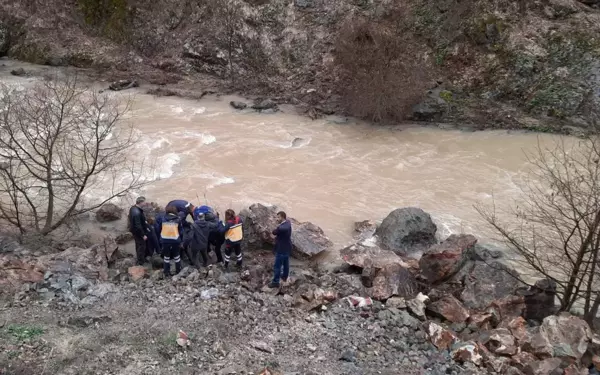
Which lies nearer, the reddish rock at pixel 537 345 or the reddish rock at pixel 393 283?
the reddish rock at pixel 537 345

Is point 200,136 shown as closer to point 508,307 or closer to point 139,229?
point 139,229

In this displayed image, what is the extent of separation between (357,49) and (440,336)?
14855 mm

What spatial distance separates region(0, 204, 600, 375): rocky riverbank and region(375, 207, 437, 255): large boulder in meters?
1.18

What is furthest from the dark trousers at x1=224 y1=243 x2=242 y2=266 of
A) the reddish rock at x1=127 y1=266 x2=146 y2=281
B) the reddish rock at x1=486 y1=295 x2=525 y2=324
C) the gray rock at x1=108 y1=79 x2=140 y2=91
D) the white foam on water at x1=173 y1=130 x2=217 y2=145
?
the gray rock at x1=108 y1=79 x2=140 y2=91

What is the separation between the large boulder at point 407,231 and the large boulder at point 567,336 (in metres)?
4.34

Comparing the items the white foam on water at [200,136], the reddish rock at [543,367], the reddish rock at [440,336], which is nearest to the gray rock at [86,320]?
the reddish rock at [440,336]

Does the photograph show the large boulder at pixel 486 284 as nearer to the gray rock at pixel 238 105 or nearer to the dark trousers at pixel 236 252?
the dark trousers at pixel 236 252

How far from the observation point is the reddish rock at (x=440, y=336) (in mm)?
7320

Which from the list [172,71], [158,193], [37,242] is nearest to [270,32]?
[172,71]

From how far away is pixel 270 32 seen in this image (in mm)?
24656

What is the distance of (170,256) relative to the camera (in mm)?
9578

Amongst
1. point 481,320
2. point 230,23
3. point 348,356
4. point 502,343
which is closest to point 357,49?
point 230,23

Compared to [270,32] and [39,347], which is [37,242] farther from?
[270,32]

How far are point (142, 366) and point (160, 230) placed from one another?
3956mm
